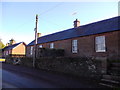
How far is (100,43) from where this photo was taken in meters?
15.0

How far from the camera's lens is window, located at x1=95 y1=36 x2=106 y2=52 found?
48.0 feet

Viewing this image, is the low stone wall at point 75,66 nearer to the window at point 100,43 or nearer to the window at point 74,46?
the window at point 100,43

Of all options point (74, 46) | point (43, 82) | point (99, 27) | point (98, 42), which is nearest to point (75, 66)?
point (43, 82)

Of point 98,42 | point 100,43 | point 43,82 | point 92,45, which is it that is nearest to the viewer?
point 43,82

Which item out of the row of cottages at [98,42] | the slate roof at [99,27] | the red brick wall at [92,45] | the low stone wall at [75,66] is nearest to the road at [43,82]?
the low stone wall at [75,66]

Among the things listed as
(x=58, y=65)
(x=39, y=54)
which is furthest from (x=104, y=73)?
(x=39, y=54)

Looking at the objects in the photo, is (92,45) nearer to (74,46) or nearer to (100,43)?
(100,43)

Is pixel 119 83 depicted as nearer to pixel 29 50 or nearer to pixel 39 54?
pixel 39 54

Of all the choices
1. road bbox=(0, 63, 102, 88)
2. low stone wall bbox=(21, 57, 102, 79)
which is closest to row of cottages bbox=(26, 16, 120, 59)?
low stone wall bbox=(21, 57, 102, 79)

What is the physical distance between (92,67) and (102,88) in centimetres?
285

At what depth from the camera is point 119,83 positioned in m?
6.82

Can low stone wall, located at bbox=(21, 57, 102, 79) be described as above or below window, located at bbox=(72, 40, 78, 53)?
below

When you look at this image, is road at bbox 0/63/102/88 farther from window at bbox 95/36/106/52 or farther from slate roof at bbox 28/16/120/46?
slate roof at bbox 28/16/120/46

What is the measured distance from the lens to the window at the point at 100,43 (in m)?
14.6
